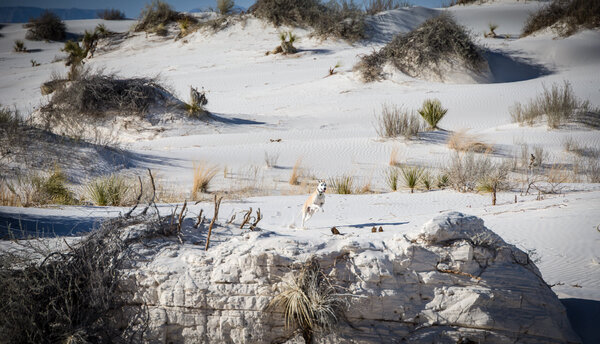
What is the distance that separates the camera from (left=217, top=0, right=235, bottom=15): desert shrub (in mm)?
27781

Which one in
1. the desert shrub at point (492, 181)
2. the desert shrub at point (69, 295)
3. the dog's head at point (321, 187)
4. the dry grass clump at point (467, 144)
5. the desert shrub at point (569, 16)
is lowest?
the desert shrub at point (69, 295)

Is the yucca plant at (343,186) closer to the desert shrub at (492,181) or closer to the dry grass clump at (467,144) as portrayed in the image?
the desert shrub at (492,181)

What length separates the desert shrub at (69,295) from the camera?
112 inches

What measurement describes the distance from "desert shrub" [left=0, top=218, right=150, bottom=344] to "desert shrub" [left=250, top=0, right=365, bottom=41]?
22.5 metres

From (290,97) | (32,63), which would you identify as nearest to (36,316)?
(290,97)

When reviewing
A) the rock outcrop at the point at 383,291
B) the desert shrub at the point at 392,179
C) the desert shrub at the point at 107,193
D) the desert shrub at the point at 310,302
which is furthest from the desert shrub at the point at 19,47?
the desert shrub at the point at 310,302

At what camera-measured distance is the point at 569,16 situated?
21.4 meters

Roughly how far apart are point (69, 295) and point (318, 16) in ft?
80.8

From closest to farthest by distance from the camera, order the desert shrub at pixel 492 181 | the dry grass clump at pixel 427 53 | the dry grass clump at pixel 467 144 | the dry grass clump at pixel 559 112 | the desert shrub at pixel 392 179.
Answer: the desert shrub at pixel 492 181, the desert shrub at pixel 392 179, the dry grass clump at pixel 467 144, the dry grass clump at pixel 559 112, the dry grass clump at pixel 427 53

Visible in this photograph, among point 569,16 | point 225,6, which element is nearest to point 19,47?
point 225,6

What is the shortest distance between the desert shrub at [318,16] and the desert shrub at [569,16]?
9506mm

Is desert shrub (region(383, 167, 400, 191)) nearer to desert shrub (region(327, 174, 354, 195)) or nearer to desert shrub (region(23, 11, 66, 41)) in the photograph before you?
desert shrub (region(327, 174, 354, 195))

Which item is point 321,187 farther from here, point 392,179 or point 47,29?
point 47,29

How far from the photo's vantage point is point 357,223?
5.32 meters
